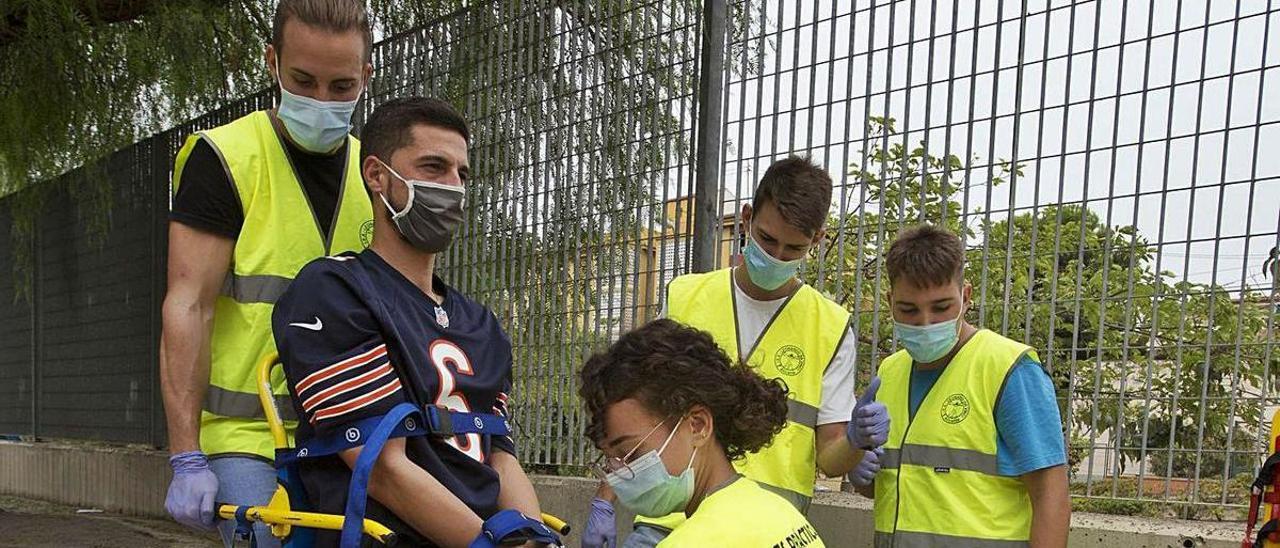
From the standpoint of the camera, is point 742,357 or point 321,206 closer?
point 321,206

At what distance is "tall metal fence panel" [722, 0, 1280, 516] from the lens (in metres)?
3.41

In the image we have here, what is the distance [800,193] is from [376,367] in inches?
57.2

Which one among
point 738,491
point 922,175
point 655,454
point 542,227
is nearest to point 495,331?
point 655,454

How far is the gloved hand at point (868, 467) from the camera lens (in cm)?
330

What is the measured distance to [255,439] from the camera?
282 cm

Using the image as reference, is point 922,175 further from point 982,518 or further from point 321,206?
point 321,206

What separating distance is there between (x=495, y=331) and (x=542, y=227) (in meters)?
3.31

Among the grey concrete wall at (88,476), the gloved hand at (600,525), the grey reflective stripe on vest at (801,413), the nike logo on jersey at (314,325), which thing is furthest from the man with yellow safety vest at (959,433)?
the grey concrete wall at (88,476)

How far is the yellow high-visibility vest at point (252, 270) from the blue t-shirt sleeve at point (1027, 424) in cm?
188

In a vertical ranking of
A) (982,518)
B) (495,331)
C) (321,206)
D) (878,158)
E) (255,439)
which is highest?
(878,158)

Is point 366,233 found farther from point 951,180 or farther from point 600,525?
point 951,180

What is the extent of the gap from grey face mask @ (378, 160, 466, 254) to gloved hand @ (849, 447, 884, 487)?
1381mm

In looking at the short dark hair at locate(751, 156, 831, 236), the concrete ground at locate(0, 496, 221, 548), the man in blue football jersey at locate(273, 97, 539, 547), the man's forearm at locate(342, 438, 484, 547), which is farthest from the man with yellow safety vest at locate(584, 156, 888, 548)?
the concrete ground at locate(0, 496, 221, 548)

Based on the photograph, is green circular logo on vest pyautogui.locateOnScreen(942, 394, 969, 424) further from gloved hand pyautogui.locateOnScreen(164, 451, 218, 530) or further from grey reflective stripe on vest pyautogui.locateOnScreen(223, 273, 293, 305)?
gloved hand pyautogui.locateOnScreen(164, 451, 218, 530)
